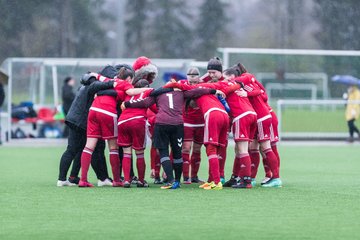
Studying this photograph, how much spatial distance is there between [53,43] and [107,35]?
21.9ft

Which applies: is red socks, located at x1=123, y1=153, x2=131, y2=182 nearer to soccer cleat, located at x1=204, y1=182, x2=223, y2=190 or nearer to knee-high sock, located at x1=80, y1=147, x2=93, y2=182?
knee-high sock, located at x1=80, y1=147, x2=93, y2=182

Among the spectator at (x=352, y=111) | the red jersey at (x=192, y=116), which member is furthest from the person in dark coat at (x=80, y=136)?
the spectator at (x=352, y=111)

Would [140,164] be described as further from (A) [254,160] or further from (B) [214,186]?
(A) [254,160]

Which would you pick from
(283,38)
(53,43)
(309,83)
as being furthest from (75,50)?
(309,83)

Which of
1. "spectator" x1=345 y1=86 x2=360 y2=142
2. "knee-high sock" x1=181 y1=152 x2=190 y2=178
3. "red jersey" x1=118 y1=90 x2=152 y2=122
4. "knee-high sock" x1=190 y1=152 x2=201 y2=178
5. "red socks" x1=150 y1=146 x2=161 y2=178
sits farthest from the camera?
"spectator" x1=345 y1=86 x2=360 y2=142

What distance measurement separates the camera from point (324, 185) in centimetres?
1357

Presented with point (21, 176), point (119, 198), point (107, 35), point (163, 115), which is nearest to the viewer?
point (119, 198)

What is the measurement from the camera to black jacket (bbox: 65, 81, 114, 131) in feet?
43.5

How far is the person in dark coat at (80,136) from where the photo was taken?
13320 mm

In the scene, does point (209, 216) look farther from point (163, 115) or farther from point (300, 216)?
point (163, 115)

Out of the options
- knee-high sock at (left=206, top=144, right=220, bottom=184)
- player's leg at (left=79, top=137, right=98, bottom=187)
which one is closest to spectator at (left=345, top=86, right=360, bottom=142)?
knee-high sock at (left=206, top=144, right=220, bottom=184)

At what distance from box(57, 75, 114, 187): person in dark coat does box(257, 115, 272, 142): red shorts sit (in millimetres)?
2031

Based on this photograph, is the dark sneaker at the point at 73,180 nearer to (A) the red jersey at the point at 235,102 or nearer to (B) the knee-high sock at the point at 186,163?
(B) the knee-high sock at the point at 186,163

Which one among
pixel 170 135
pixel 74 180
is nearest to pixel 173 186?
pixel 170 135
